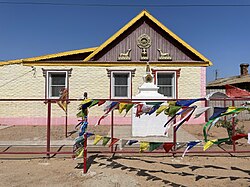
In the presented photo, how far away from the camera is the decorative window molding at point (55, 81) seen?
1298 centimetres

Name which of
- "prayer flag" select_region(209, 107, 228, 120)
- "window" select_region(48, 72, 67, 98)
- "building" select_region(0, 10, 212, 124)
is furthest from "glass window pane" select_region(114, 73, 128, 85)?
"prayer flag" select_region(209, 107, 228, 120)

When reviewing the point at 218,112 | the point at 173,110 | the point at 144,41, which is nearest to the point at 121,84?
the point at 144,41

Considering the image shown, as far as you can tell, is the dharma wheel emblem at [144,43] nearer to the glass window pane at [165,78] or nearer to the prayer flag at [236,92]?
the glass window pane at [165,78]

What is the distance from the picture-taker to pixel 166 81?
13523 millimetres

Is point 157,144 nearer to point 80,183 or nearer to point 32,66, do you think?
point 80,183

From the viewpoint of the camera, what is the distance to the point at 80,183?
429 centimetres

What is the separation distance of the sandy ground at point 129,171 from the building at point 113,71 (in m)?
7.30

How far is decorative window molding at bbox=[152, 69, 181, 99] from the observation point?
13.2 m

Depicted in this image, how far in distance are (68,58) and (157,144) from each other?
10572 millimetres

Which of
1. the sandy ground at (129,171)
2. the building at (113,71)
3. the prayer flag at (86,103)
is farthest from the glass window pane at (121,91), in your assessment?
the prayer flag at (86,103)

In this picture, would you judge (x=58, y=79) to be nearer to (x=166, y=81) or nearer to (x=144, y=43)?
(x=144, y=43)

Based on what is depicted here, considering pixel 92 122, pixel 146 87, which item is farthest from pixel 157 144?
pixel 92 122

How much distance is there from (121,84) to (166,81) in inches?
109

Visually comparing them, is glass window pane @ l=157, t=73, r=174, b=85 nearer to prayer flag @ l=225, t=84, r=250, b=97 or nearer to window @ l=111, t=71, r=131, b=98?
window @ l=111, t=71, r=131, b=98
